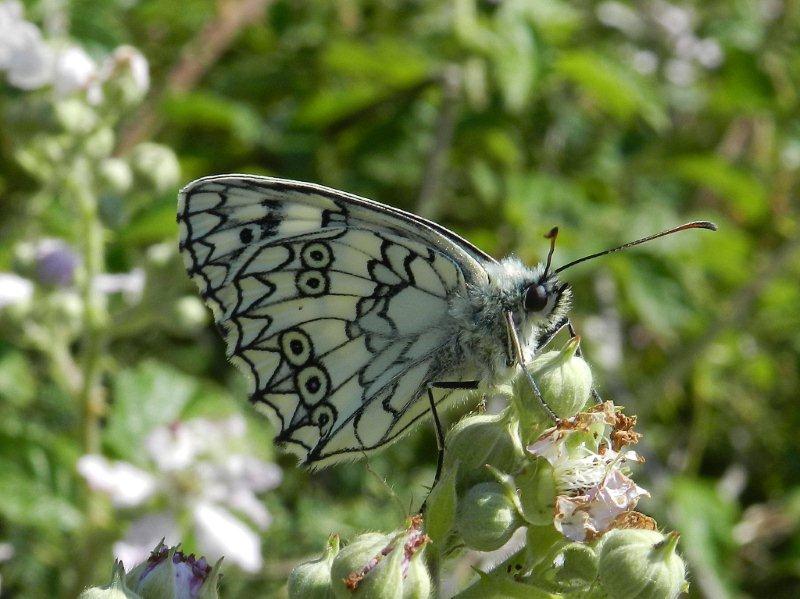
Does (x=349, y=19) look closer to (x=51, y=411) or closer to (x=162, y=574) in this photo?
(x=51, y=411)

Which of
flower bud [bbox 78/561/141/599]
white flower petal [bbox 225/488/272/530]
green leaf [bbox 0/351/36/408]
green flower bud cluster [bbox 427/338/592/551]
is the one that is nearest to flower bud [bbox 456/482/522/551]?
green flower bud cluster [bbox 427/338/592/551]

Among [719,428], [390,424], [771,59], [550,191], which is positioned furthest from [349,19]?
[390,424]

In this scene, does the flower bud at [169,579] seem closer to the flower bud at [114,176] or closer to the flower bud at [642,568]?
the flower bud at [642,568]

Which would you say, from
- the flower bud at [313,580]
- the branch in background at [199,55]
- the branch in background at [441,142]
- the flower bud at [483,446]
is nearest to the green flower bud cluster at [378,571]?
the flower bud at [313,580]

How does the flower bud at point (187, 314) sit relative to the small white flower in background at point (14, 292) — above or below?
above

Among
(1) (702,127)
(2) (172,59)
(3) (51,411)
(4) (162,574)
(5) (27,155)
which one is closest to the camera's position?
(4) (162,574)
